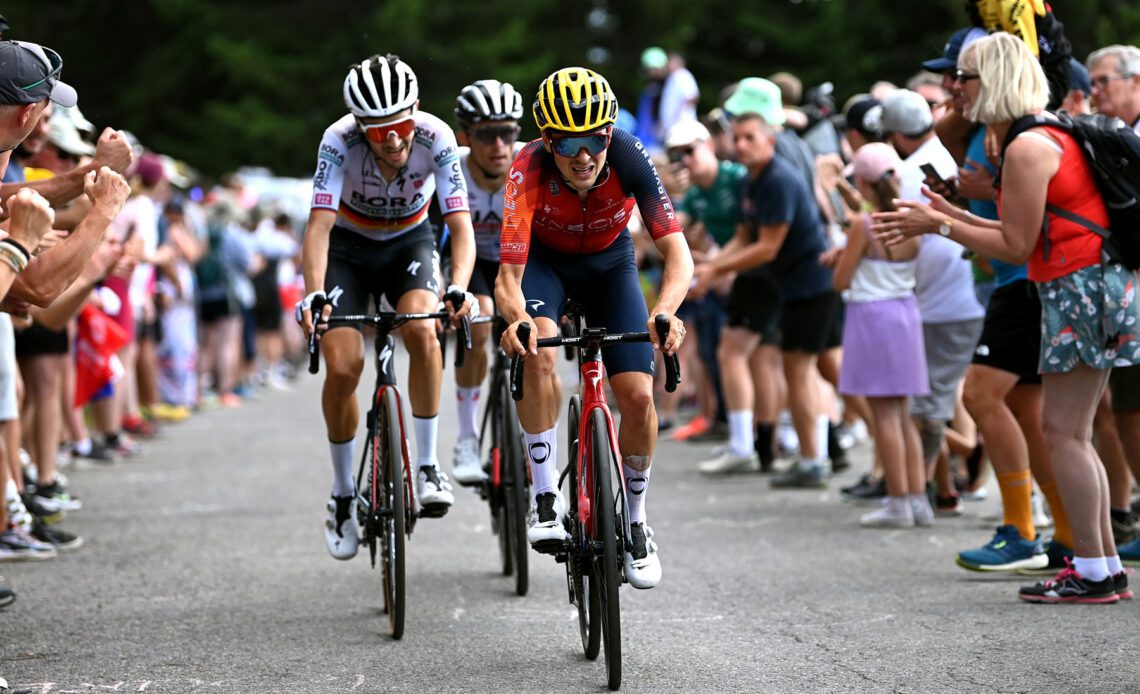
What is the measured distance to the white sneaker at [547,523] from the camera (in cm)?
649

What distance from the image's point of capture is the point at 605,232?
689cm

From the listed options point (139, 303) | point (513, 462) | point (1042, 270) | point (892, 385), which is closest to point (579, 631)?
point (513, 462)

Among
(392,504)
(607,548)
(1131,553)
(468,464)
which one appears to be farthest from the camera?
(468,464)

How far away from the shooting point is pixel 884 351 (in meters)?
9.85

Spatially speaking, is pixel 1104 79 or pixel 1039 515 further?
pixel 1039 515

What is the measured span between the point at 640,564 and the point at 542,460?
0.67 m

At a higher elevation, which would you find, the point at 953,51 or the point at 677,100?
the point at 677,100

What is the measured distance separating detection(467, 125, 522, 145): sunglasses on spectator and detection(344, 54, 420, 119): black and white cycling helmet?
124 centimetres

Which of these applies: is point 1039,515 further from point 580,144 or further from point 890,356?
point 580,144

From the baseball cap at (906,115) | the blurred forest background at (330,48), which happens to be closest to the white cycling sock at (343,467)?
the baseball cap at (906,115)

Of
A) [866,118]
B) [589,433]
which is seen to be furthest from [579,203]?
[866,118]

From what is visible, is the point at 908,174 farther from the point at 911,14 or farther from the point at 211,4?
the point at 211,4

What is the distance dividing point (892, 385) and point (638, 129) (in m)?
13.2

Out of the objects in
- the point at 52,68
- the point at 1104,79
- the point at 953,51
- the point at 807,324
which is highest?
the point at 953,51
